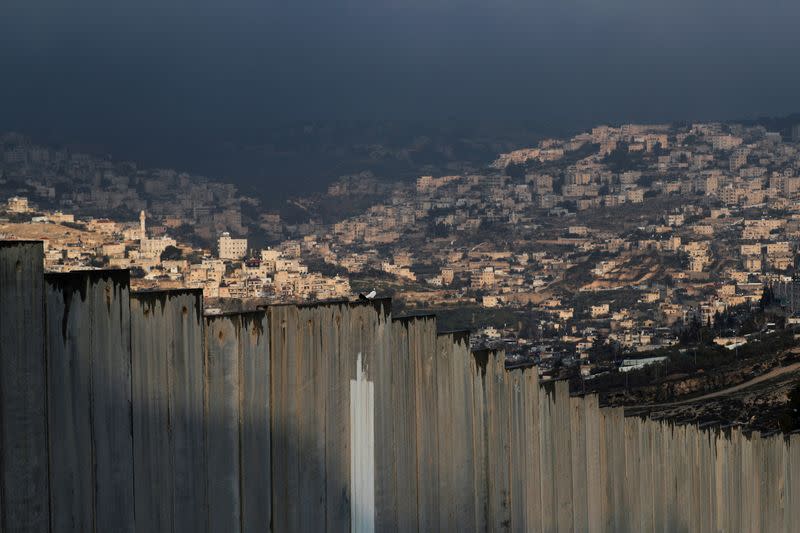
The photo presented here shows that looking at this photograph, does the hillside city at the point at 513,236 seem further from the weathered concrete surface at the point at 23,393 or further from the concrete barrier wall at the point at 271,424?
the weathered concrete surface at the point at 23,393

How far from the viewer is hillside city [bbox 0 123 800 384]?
3890 centimetres

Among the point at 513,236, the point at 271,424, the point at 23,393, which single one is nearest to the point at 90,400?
the point at 23,393

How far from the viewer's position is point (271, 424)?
9.93ft

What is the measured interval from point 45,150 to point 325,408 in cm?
6812

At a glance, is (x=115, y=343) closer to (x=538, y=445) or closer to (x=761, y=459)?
(x=538, y=445)

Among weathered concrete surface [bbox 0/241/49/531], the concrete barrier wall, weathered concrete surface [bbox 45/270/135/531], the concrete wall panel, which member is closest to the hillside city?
the concrete barrier wall

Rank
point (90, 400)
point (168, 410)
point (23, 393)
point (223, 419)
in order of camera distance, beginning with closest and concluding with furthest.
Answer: point (23, 393)
point (90, 400)
point (168, 410)
point (223, 419)

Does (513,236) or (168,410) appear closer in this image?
(168,410)

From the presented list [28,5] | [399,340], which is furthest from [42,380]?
[28,5]

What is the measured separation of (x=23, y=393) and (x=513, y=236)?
74.4 metres

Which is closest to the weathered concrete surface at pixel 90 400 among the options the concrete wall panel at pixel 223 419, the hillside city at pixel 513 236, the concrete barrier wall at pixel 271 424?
the concrete barrier wall at pixel 271 424

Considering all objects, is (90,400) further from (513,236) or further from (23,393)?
(513,236)

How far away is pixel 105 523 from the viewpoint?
260cm

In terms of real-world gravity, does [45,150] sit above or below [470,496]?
above
